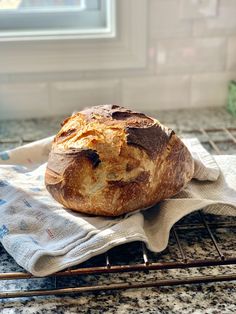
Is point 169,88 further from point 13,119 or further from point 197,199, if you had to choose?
point 197,199

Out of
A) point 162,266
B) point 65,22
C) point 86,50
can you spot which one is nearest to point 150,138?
point 162,266

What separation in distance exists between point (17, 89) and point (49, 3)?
0.23 m

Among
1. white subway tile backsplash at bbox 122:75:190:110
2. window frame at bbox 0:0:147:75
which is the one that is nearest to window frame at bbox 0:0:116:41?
window frame at bbox 0:0:147:75

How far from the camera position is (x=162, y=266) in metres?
0.55

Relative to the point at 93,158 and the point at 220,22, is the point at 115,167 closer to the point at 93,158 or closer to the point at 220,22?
the point at 93,158

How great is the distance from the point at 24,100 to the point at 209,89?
437 millimetres

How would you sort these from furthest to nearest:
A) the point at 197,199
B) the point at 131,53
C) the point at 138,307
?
the point at 131,53, the point at 197,199, the point at 138,307

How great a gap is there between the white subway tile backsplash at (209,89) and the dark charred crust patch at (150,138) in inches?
22.5

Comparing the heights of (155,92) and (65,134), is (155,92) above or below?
below

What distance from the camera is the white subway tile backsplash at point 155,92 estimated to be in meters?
1.18

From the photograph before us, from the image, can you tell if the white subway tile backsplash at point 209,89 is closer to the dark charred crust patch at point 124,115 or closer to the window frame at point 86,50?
the window frame at point 86,50

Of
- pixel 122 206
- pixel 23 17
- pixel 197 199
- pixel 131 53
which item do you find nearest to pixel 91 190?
pixel 122 206

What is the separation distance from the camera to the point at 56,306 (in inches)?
20.7

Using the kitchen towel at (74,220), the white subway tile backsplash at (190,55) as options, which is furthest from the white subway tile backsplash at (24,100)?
the kitchen towel at (74,220)
